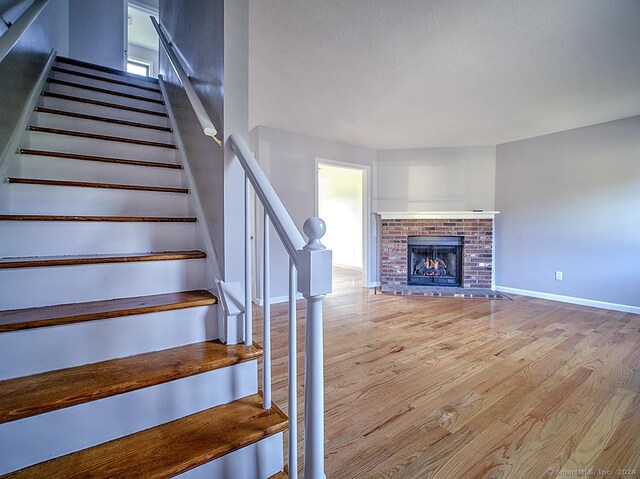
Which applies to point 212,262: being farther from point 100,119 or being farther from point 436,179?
point 436,179

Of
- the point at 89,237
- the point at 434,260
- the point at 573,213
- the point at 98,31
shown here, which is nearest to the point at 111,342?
the point at 89,237

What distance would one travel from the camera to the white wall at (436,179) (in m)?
4.90

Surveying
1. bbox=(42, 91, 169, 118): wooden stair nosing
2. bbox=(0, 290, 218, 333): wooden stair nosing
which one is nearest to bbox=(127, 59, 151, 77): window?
bbox=(42, 91, 169, 118): wooden stair nosing

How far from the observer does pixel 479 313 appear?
3.62m

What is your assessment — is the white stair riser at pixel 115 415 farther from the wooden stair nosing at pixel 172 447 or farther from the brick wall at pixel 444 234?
the brick wall at pixel 444 234

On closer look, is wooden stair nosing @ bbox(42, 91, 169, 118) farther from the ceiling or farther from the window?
the window

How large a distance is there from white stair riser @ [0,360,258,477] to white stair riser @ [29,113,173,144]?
6.04 feet

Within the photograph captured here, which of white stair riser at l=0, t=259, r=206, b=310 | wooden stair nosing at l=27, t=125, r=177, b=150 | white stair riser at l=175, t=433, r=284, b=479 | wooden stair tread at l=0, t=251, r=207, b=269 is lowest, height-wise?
white stair riser at l=175, t=433, r=284, b=479

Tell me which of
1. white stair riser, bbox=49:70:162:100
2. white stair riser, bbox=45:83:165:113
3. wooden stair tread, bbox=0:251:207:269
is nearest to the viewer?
wooden stair tread, bbox=0:251:207:269

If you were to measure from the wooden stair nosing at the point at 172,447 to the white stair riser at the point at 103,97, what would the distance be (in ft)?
8.16

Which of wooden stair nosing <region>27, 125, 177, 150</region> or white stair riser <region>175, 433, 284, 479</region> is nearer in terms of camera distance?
white stair riser <region>175, 433, 284, 479</region>

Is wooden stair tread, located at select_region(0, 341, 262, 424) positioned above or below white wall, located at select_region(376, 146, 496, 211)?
below

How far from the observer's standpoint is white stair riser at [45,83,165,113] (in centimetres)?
228

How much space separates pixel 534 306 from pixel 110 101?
5.20 meters
